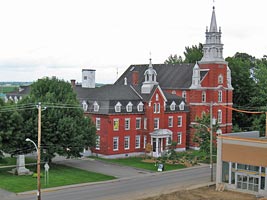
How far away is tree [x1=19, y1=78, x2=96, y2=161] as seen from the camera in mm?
45969

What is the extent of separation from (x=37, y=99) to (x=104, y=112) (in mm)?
11547

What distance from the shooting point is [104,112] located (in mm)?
57031

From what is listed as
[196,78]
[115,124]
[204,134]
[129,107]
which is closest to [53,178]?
[115,124]

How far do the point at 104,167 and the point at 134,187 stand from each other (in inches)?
411

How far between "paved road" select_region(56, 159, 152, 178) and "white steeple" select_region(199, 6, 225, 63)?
24623 mm

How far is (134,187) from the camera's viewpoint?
4122 cm

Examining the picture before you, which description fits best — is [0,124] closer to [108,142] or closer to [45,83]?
[45,83]

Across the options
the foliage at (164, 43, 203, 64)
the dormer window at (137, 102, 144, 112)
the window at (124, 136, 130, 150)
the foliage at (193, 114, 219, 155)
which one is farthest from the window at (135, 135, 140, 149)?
the foliage at (164, 43, 203, 64)

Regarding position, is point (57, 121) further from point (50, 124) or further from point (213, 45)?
point (213, 45)

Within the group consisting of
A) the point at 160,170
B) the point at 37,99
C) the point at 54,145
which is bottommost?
the point at 160,170

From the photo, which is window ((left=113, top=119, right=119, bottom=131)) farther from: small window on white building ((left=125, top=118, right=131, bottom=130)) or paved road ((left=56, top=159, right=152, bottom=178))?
paved road ((left=56, top=159, right=152, bottom=178))

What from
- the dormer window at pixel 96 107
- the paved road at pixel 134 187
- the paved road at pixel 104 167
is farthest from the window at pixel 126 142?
the paved road at pixel 134 187

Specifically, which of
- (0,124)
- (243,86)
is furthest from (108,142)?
(243,86)

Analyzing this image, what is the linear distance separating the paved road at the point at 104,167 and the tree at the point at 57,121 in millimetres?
2862
